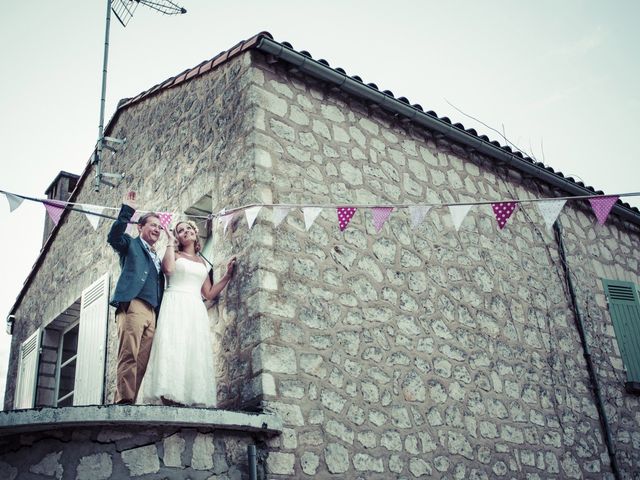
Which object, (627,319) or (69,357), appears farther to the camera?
(69,357)

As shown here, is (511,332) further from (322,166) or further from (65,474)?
(65,474)

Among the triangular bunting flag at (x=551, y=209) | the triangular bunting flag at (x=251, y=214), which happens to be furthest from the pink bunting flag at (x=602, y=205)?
the triangular bunting flag at (x=251, y=214)

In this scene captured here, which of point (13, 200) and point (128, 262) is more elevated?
point (13, 200)

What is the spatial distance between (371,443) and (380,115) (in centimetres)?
286

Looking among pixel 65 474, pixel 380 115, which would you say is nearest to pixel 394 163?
pixel 380 115

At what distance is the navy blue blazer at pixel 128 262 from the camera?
4156 millimetres

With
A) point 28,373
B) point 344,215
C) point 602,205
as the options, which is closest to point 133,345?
point 344,215

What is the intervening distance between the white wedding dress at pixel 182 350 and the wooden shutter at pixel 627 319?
4.53 m

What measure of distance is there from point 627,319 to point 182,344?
16.4 feet

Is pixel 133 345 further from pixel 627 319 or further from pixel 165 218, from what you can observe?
pixel 627 319

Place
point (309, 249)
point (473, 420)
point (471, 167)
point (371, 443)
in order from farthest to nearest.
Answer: point (471, 167)
point (473, 420)
point (309, 249)
point (371, 443)

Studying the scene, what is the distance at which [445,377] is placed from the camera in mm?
5031

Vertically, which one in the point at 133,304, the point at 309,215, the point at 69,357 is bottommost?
the point at 133,304

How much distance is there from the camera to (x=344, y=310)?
15.3ft
